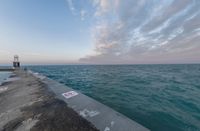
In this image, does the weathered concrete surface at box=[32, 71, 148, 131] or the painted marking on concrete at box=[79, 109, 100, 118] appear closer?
the weathered concrete surface at box=[32, 71, 148, 131]

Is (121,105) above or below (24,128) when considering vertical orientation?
below

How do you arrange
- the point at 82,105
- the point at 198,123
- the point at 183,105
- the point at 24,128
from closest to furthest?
the point at 24,128
the point at 82,105
the point at 198,123
the point at 183,105

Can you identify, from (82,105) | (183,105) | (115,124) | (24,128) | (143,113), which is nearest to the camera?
(115,124)

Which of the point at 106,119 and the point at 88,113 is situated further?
the point at 88,113

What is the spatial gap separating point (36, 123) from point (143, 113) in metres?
4.56

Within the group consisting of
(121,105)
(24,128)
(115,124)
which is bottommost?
(121,105)

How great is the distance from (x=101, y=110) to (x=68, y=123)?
114 centimetres

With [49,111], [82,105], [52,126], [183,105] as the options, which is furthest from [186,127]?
[49,111]

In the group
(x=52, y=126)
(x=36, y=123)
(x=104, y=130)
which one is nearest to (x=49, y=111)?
(x=36, y=123)

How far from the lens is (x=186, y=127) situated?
402 cm

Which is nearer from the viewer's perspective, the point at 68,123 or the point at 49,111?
the point at 68,123

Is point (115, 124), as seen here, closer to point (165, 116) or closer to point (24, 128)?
point (24, 128)

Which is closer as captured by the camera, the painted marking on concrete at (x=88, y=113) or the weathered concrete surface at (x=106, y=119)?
the weathered concrete surface at (x=106, y=119)

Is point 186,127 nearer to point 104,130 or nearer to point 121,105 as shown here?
point 121,105
